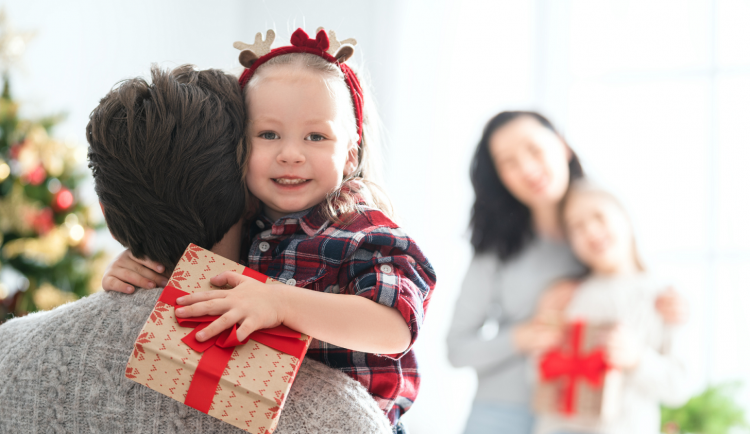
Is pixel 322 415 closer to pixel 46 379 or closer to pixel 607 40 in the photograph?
pixel 46 379

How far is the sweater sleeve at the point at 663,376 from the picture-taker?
7.30 ft

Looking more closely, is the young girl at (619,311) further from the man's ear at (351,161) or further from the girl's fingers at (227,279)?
the girl's fingers at (227,279)

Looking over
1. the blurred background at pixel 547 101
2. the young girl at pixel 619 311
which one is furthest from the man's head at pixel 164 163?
the young girl at pixel 619 311

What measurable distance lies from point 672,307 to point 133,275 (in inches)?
89.6

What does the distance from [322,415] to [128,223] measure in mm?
326

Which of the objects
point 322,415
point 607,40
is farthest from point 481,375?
point 322,415

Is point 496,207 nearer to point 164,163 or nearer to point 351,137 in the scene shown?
point 351,137

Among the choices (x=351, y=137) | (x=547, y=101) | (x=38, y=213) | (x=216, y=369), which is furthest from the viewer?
(x=547, y=101)

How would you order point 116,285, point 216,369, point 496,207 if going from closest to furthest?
point 216,369
point 116,285
point 496,207

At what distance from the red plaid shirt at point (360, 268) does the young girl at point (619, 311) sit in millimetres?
1721

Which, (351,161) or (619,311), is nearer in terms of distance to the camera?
(351,161)

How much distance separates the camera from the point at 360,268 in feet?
2.45

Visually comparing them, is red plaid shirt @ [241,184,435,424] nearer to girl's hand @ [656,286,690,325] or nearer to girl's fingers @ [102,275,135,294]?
girl's fingers @ [102,275,135,294]

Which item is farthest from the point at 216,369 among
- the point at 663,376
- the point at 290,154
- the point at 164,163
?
the point at 663,376
